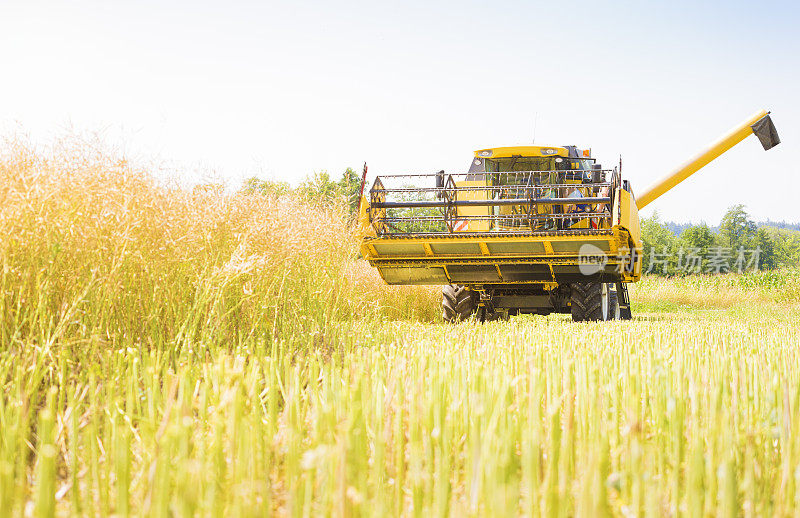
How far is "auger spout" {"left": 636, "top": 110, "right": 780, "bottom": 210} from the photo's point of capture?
12.0 metres

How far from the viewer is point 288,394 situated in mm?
3197

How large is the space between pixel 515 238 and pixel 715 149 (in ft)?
20.8

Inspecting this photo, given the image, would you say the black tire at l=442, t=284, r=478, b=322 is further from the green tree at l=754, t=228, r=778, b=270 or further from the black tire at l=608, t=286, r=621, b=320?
the green tree at l=754, t=228, r=778, b=270

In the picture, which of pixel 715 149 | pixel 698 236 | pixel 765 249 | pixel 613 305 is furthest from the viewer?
pixel 765 249

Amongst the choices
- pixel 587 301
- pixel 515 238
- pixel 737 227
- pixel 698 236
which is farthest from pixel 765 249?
pixel 515 238

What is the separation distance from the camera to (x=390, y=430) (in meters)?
2.47

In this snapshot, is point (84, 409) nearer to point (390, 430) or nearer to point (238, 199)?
point (390, 430)

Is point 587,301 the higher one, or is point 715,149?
point 715,149

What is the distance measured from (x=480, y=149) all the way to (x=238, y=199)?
540 centimetres

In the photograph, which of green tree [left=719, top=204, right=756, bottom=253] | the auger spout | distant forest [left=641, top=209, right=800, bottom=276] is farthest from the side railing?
green tree [left=719, top=204, right=756, bottom=253]

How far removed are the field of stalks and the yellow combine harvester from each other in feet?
5.21

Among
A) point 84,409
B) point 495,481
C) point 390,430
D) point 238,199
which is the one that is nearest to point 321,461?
point 495,481

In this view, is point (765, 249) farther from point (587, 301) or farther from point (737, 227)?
point (587, 301)

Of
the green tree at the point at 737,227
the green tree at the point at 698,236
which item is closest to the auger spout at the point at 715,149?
the green tree at the point at 698,236
